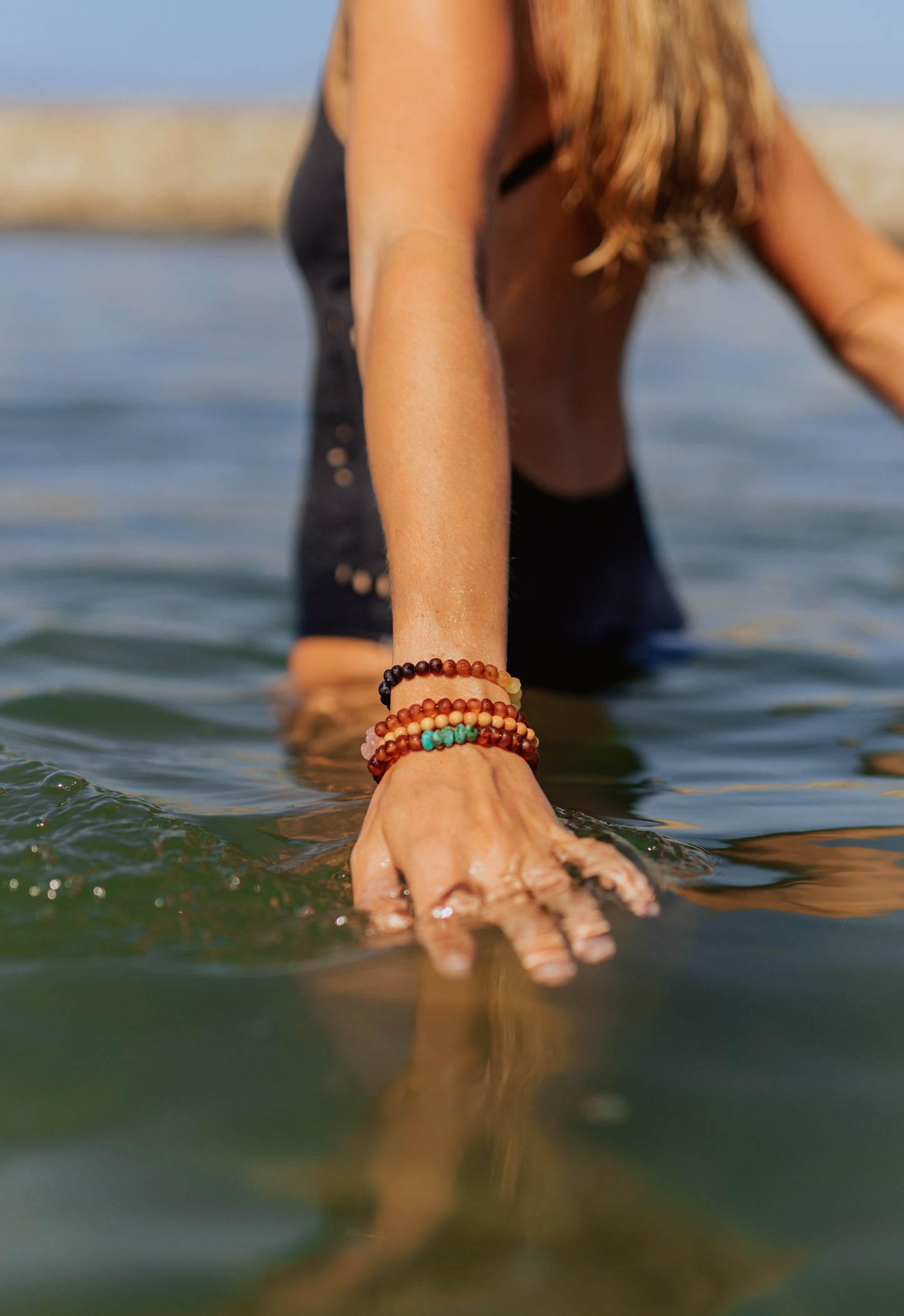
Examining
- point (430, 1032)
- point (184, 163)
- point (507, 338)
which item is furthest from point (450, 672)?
point (184, 163)

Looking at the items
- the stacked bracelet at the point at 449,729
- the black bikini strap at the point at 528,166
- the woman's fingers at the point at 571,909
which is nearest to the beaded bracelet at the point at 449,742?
the stacked bracelet at the point at 449,729

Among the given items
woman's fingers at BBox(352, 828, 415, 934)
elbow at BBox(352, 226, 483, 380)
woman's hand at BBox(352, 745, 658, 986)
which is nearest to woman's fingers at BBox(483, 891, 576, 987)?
woman's hand at BBox(352, 745, 658, 986)

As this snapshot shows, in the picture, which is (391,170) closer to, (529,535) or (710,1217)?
(529,535)

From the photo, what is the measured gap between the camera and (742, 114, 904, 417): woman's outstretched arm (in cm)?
224

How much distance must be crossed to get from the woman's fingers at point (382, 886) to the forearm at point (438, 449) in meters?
0.18

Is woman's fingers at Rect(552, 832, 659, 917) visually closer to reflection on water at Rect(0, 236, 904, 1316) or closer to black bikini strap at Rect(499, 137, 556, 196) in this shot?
reflection on water at Rect(0, 236, 904, 1316)

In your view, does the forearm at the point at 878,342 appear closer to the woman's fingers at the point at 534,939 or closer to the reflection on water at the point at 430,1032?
the reflection on water at the point at 430,1032

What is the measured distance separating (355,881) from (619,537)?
125 cm

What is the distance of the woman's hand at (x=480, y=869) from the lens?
1.18 meters

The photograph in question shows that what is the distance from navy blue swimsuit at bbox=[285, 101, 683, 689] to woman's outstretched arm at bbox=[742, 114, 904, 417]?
0.41 meters

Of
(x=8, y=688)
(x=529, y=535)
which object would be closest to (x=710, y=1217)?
(x=529, y=535)

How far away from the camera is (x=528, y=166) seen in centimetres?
193

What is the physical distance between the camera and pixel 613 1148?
1.07 metres

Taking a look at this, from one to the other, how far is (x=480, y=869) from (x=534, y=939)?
0.07m
